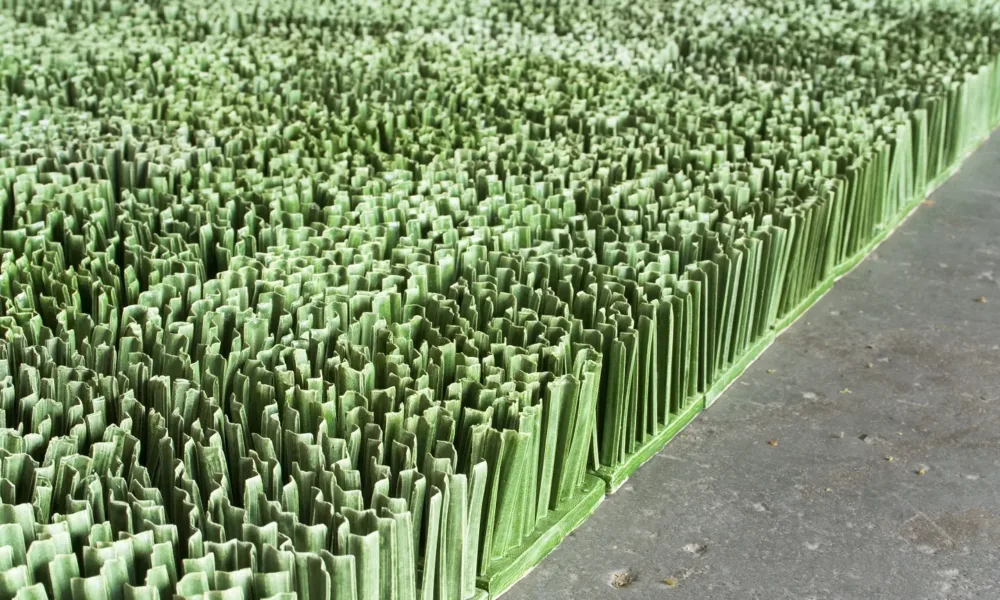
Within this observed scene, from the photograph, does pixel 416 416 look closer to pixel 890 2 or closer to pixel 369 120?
pixel 369 120

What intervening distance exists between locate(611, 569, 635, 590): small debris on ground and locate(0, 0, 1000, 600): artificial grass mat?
17 cm

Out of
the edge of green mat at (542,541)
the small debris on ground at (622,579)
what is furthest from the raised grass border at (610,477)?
the small debris on ground at (622,579)

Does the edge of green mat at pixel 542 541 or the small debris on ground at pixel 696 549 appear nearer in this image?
the edge of green mat at pixel 542 541

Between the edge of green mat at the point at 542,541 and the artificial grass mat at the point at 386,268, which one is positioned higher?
the artificial grass mat at the point at 386,268

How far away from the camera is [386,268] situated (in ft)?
9.58

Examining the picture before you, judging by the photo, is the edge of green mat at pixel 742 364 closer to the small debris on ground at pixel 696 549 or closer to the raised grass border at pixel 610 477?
the raised grass border at pixel 610 477

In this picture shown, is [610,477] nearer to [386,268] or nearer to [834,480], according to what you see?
[834,480]

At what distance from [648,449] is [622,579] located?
1.72ft

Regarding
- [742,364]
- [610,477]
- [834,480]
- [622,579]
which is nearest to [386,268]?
[610,477]

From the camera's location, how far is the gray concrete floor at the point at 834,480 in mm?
2393

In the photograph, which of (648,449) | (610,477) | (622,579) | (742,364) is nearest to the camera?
(622,579)

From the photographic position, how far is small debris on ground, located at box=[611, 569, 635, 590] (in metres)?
2.35

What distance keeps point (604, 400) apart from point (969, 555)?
91 centimetres

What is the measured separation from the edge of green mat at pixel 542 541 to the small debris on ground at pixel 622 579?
17 cm
